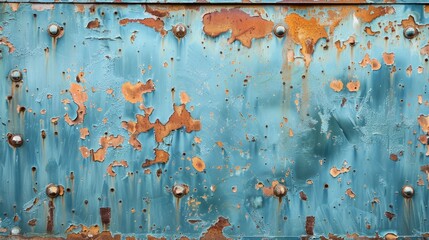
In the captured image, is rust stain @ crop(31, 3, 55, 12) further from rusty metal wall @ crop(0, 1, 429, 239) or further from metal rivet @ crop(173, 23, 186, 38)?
metal rivet @ crop(173, 23, 186, 38)

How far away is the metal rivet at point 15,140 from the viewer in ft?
6.45

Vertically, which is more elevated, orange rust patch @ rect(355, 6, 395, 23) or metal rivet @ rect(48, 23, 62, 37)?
orange rust patch @ rect(355, 6, 395, 23)

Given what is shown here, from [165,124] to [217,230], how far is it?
1.52ft

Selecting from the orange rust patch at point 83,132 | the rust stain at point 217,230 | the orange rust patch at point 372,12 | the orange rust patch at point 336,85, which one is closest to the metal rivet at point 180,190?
the rust stain at point 217,230

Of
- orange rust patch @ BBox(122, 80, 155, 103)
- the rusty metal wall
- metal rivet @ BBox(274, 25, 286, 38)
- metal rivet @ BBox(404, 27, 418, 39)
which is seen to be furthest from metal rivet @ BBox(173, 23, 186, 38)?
metal rivet @ BBox(404, 27, 418, 39)

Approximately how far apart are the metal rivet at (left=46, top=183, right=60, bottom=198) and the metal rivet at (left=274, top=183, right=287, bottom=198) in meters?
0.85

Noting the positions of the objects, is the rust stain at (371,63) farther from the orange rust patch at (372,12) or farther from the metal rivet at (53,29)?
the metal rivet at (53,29)

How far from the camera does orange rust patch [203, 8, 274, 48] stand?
1.98 meters

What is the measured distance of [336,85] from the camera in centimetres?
198

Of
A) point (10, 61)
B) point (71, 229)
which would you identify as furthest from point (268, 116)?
point (10, 61)

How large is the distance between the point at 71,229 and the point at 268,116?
2.92 feet

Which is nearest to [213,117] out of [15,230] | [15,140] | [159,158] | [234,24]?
[159,158]

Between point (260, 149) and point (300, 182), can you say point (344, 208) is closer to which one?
point (300, 182)

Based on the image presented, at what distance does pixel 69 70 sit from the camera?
77.8 inches
